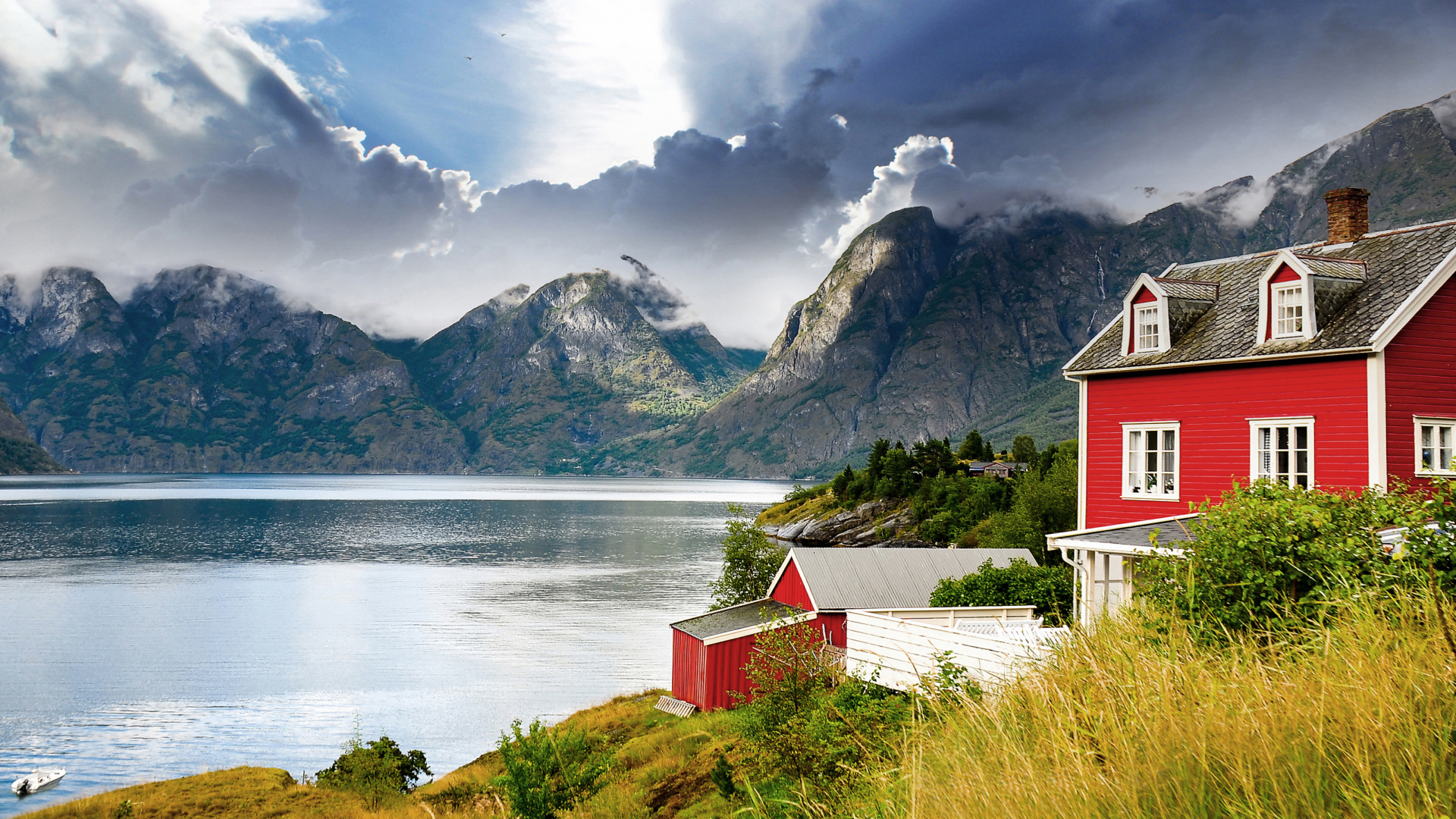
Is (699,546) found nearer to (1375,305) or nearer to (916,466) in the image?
(916,466)

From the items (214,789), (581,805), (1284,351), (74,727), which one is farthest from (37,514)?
(1284,351)

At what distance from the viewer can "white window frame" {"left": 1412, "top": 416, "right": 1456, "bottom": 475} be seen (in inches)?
917

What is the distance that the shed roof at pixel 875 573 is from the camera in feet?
117

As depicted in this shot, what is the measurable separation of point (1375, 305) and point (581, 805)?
23198 mm

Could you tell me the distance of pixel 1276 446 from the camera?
25109mm

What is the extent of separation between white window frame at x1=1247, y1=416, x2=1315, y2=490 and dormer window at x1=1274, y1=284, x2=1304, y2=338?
2274mm

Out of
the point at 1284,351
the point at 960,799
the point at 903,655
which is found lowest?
the point at 903,655

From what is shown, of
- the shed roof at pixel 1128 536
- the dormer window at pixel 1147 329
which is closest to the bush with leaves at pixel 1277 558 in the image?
the shed roof at pixel 1128 536

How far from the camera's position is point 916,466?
125750mm

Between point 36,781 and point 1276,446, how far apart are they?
1655 inches

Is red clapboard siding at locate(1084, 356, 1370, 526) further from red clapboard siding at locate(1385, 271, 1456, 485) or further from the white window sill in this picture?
red clapboard siding at locate(1385, 271, 1456, 485)

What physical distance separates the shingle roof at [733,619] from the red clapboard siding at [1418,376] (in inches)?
747

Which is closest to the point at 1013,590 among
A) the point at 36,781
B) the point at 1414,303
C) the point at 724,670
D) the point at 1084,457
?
the point at 1084,457

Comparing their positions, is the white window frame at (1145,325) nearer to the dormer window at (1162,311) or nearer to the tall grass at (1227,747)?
the dormer window at (1162,311)
